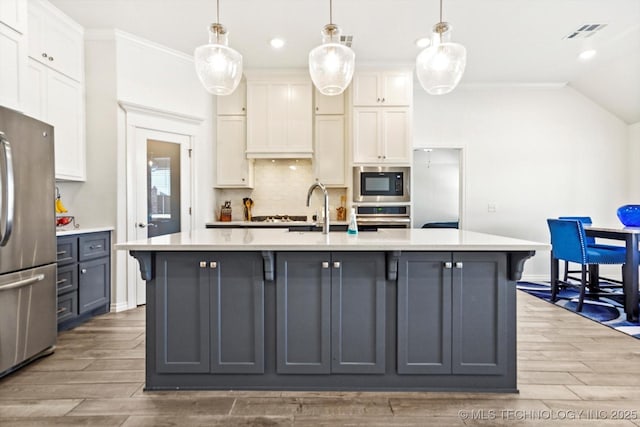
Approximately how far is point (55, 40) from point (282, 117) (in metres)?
2.46

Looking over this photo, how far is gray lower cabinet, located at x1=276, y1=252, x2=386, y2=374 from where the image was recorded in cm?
214

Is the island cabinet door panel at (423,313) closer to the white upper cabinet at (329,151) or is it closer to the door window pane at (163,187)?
the white upper cabinet at (329,151)

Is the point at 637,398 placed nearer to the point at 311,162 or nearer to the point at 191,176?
the point at 311,162

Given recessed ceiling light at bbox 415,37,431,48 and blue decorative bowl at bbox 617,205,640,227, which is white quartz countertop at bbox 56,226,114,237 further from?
blue decorative bowl at bbox 617,205,640,227

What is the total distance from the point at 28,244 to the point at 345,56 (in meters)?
2.45

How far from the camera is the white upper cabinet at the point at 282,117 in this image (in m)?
4.88

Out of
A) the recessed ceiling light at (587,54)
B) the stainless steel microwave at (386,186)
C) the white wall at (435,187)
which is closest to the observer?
the recessed ceiling light at (587,54)

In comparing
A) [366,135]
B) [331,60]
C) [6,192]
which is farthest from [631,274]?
[6,192]

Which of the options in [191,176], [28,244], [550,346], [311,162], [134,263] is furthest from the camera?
[311,162]

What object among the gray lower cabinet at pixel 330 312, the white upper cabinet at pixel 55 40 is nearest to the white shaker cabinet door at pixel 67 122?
the white upper cabinet at pixel 55 40

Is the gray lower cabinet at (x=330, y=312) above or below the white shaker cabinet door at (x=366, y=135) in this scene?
below

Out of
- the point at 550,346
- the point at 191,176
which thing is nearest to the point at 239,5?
the point at 191,176

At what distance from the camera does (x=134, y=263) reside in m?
4.02

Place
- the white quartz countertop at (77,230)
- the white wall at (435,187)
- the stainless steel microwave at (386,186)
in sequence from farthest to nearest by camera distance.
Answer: the white wall at (435,187)
the stainless steel microwave at (386,186)
the white quartz countertop at (77,230)
